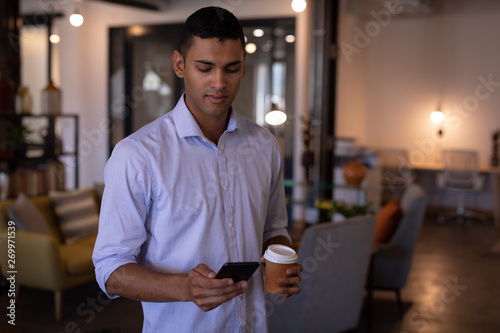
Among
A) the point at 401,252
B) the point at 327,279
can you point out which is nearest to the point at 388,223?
the point at 401,252

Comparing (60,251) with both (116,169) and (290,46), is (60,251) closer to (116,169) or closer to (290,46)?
(116,169)

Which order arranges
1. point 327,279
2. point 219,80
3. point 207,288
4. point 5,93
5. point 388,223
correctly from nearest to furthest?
point 207,288, point 219,80, point 327,279, point 388,223, point 5,93

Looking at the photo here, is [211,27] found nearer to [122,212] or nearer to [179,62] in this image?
[179,62]

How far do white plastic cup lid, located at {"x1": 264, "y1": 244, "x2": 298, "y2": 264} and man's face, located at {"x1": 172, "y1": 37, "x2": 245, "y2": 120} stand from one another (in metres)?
0.38

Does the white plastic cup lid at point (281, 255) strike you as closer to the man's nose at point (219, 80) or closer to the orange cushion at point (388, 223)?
the man's nose at point (219, 80)

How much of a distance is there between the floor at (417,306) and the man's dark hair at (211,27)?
139cm

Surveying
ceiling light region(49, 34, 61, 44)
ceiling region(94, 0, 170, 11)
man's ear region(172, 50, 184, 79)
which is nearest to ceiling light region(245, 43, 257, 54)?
ceiling region(94, 0, 170, 11)

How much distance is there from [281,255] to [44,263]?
8.75 ft

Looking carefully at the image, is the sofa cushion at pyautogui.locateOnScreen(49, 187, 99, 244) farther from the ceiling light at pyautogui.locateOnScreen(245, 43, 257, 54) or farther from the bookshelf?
the ceiling light at pyautogui.locateOnScreen(245, 43, 257, 54)

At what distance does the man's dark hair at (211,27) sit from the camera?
128 cm

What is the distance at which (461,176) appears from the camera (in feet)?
24.0

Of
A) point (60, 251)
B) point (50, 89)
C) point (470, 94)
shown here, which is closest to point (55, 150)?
point (50, 89)

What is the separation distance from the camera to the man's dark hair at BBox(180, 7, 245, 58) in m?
1.28

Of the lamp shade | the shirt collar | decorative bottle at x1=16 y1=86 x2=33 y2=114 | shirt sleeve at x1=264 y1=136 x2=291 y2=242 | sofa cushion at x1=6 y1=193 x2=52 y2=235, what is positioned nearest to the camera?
the shirt collar
